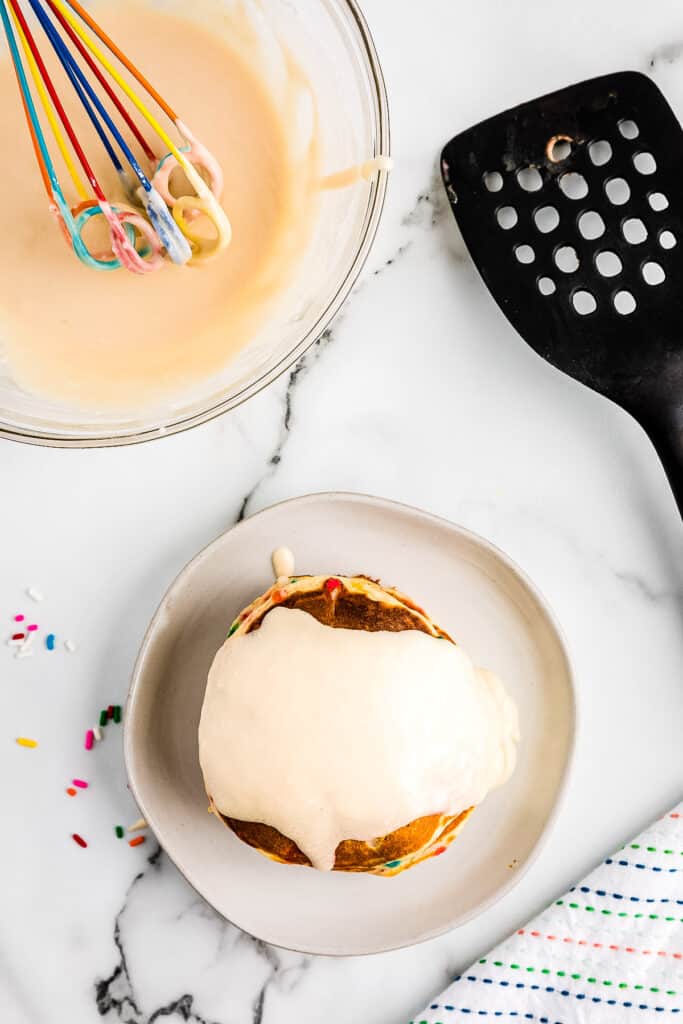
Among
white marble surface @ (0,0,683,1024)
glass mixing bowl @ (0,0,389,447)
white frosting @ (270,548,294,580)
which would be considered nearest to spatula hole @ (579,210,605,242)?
white marble surface @ (0,0,683,1024)

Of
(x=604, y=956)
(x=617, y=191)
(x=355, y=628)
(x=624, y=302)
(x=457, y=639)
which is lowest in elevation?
A: (x=604, y=956)

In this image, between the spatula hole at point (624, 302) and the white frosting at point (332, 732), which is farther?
the spatula hole at point (624, 302)

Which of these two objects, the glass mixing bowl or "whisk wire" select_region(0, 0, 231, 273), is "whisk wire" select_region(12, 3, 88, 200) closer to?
"whisk wire" select_region(0, 0, 231, 273)

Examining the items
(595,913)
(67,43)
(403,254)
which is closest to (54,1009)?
(595,913)

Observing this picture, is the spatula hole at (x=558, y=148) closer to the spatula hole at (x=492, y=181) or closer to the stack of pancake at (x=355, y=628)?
the spatula hole at (x=492, y=181)

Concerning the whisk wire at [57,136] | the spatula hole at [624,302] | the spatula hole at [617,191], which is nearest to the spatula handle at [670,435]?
the spatula hole at [624,302]

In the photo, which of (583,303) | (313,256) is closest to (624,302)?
(583,303)

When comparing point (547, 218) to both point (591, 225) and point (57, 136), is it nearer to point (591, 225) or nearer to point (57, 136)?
point (591, 225)
